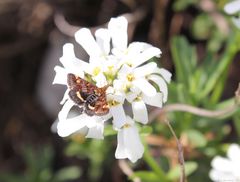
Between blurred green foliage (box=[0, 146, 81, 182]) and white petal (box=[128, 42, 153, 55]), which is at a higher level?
white petal (box=[128, 42, 153, 55])

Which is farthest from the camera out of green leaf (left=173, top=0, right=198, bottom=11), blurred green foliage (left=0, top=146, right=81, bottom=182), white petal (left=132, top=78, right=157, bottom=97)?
blurred green foliage (left=0, top=146, right=81, bottom=182)

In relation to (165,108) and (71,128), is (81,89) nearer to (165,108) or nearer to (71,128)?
(71,128)

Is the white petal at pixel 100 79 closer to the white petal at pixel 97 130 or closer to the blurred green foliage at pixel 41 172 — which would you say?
the white petal at pixel 97 130

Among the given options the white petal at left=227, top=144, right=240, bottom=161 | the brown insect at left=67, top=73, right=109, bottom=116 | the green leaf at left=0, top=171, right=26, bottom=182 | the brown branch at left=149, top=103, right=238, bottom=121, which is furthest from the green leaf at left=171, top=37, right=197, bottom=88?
the green leaf at left=0, top=171, right=26, bottom=182

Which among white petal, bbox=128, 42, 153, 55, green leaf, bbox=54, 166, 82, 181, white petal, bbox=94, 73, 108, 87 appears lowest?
green leaf, bbox=54, 166, 82, 181

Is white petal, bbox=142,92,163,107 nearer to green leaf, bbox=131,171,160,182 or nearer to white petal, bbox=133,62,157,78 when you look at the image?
white petal, bbox=133,62,157,78

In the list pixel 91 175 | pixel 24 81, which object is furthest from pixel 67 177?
pixel 24 81

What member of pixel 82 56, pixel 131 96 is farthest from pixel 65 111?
pixel 82 56

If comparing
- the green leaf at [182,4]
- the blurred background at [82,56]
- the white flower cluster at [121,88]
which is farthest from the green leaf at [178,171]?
the green leaf at [182,4]
